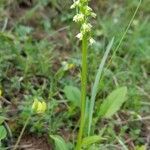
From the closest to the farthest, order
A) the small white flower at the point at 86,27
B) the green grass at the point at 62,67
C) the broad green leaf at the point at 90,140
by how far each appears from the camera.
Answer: the small white flower at the point at 86,27 → the broad green leaf at the point at 90,140 → the green grass at the point at 62,67

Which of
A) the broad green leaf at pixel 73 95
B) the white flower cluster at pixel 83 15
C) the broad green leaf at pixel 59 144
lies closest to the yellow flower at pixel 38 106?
the broad green leaf at pixel 59 144

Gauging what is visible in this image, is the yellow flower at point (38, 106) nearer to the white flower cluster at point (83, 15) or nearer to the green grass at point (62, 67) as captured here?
the green grass at point (62, 67)

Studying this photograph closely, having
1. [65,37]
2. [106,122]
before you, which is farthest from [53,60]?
[106,122]

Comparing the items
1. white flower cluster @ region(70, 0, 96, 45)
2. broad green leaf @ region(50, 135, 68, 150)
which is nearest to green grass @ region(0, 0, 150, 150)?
broad green leaf @ region(50, 135, 68, 150)

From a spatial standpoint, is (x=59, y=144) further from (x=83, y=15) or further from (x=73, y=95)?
(x=83, y=15)

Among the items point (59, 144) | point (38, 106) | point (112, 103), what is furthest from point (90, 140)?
point (112, 103)

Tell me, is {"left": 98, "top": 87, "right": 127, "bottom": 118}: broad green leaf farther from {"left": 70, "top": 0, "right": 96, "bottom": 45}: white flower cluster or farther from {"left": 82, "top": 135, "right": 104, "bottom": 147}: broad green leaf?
{"left": 70, "top": 0, "right": 96, "bottom": 45}: white flower cluster
